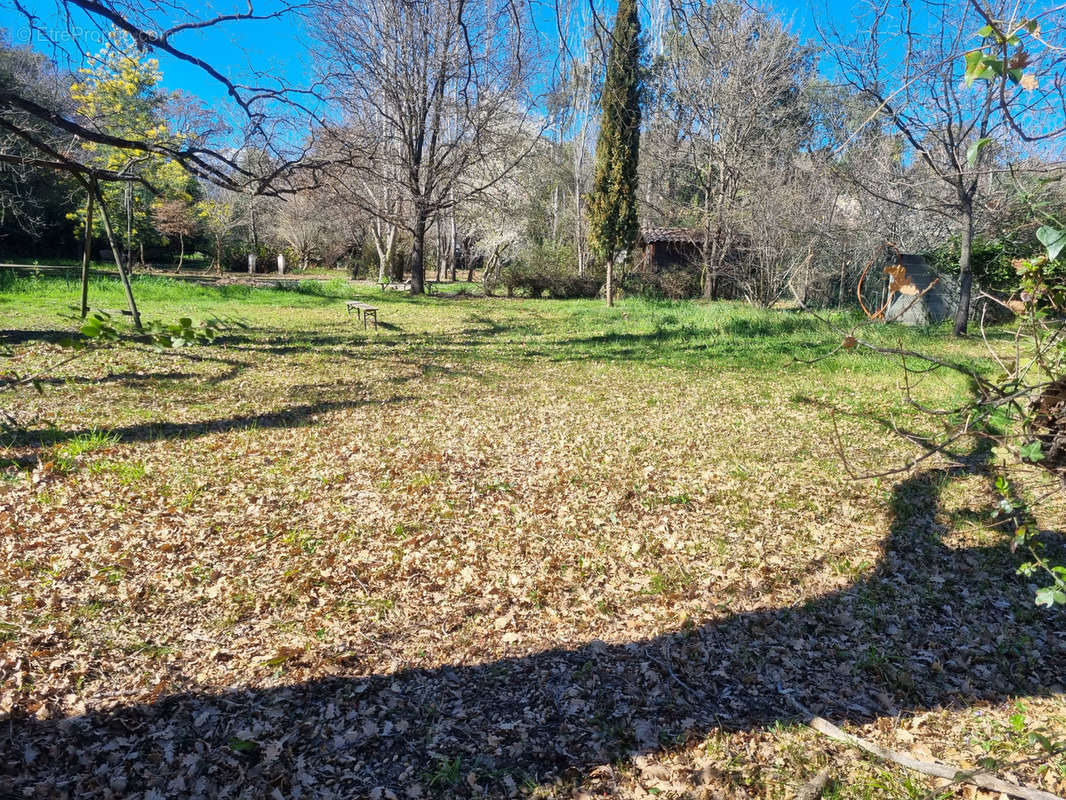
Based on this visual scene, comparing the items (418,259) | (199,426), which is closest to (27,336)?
(199,426)

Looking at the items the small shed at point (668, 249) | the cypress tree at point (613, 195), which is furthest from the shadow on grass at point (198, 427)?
the small shed at point (668, 249)

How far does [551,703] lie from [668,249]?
23228mm

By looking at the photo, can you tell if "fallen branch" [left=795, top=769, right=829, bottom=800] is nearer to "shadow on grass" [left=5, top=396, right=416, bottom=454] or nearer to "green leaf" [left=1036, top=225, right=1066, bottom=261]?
"green leaf" [left=1036, top=225, right=1066, bottom=261]

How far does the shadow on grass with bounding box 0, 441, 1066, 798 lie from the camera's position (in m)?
2.70

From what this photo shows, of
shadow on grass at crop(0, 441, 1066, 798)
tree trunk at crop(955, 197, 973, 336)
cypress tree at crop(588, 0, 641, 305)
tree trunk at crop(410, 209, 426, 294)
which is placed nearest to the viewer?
shadow on grass at crop(0, 441, 1066, 798)

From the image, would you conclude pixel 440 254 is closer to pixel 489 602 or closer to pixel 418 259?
pixel 418 259

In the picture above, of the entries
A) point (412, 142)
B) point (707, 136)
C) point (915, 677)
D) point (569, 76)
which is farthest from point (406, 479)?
point (707, 136)

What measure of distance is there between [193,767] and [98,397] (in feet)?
19.7

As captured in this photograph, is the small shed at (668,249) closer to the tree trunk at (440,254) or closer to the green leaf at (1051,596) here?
the tree trunk at (440,254)

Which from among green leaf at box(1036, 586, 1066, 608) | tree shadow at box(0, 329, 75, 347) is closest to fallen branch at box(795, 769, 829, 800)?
green leaf at box(1036, 586, 1066, 608)

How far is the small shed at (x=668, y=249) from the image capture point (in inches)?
937

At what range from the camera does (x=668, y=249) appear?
24.6 meters

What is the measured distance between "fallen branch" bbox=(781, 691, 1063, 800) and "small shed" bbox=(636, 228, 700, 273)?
71.7 feet

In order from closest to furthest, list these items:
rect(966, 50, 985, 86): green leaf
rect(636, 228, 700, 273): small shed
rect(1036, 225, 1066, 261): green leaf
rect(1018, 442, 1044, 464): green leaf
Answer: rect(966, 50, 985, 86): green leaf, rect(1036, 225, 1066, 261): green leaf, rect(1018, 442, 1044, 464): green leaf, rect(636, 228, 700, 273): small shed
